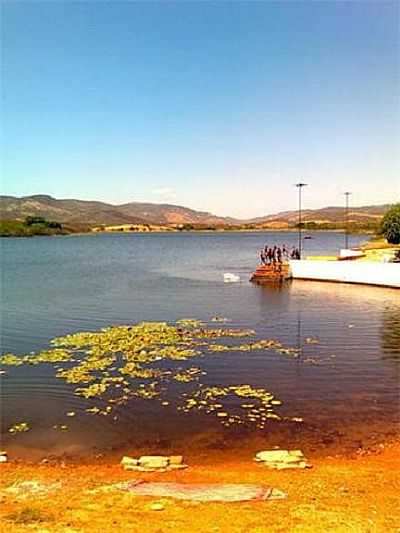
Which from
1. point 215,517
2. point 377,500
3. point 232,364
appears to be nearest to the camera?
point 215,517

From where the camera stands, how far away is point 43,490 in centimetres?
880

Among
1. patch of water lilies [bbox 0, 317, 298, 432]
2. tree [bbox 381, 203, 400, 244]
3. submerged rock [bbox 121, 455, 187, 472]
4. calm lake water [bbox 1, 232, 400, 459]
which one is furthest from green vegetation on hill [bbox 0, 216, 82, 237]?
submerged rock [bbox 121, 455, 187, 472]

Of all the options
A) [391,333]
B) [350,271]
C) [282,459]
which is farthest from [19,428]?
[350,271]

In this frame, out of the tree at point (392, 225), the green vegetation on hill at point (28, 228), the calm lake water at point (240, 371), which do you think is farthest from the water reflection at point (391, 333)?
the green vegetation on hill at point (28, 228)

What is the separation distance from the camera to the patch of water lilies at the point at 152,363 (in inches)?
544

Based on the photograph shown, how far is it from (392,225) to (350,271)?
33218 millimetres

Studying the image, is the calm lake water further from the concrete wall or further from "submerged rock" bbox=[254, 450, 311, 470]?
the concrete wall

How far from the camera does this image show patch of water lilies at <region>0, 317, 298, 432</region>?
45.4ft

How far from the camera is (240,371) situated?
16.8 metres

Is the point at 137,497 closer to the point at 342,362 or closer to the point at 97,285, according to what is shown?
the point at 342,362

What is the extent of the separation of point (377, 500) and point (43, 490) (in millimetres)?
5500

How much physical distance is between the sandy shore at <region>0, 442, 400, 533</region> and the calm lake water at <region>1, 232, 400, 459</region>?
40.6 inches

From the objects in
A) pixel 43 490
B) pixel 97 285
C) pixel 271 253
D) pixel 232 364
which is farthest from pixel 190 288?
pixel 43 490

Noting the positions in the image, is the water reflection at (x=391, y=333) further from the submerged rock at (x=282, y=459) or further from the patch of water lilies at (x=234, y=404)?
the submerged rock at (x=282, y=459)
